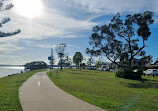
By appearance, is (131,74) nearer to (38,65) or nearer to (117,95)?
(117,95)

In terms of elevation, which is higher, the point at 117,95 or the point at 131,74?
the point at 131,74

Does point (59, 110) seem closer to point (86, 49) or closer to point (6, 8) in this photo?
point (6, 8)

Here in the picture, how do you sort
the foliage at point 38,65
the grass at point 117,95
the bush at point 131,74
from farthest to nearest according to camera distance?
the foliage at point 38,65, the bush at point 131,74, the grass at point 117,95

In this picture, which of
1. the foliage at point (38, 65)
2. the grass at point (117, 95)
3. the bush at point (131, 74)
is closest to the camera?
the grass at point (117, 95)

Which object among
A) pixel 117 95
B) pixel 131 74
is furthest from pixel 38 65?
pixel 117 95

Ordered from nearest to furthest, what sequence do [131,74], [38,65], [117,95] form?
[117,95], [131,74], [38,65]

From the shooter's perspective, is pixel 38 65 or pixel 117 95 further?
pixel 38 65

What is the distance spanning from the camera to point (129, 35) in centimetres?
3066

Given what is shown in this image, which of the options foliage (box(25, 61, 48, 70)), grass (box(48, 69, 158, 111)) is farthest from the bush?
foliage (box(25, 61, 48, 70))

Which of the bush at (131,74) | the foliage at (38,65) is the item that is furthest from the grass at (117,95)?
the foliage at (38,65)

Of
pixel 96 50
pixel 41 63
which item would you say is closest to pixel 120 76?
pixel 96 50

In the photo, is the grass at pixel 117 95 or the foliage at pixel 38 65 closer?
the grass at pixel 117 95

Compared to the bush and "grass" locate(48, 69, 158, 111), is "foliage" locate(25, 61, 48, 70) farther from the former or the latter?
"grass" locate(48, 69, 158, 111)

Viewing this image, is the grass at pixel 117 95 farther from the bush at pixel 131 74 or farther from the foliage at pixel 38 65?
the foliage at pixel 38 65
